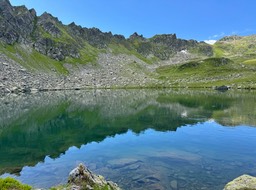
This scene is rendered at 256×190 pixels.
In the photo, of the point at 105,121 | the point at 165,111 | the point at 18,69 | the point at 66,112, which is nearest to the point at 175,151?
the point at 105,121

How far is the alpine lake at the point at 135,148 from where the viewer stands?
3042 cm

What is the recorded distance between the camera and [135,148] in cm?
4475

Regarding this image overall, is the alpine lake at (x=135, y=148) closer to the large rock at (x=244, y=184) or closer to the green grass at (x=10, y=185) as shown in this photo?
the large rock at (x=244, y=184)

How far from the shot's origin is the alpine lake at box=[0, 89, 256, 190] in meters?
30.4

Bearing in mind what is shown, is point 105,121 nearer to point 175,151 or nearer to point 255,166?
point 175,151

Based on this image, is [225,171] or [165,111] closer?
[225,171]

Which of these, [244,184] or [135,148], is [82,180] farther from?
[135,148]

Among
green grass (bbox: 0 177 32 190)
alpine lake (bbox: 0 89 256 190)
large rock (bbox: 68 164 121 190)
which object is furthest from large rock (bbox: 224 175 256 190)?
green grass (bbox: 0 177 32 190)

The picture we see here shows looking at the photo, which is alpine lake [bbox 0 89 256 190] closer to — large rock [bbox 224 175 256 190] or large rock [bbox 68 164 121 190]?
large rock [bbox 224 175 256 190]

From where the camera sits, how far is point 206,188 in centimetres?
2658

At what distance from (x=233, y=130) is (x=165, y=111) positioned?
32962 millimetres

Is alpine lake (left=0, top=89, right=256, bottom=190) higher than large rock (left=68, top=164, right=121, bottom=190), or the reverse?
large rock (left=68, top=164, right=121, bottom=190)

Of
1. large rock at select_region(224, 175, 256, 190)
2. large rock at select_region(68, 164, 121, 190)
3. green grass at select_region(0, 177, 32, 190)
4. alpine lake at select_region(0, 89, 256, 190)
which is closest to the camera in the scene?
green grass at select_region(0, 177, 32, 190)

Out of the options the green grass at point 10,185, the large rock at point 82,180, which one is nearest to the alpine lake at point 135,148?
the large rock at point 82,180
